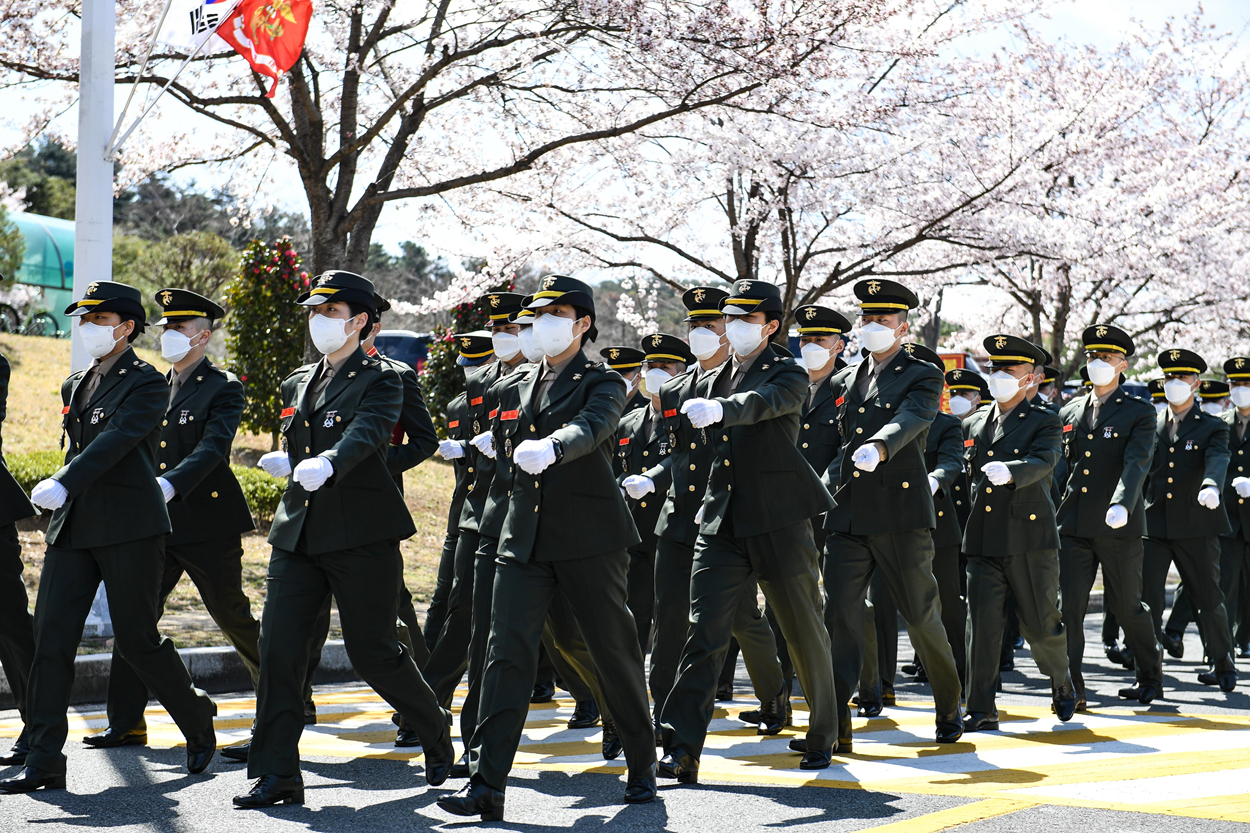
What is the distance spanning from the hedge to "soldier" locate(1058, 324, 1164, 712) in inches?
310

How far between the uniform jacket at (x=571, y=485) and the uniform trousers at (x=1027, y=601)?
2.90 meters

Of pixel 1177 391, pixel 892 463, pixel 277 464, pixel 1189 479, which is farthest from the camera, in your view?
pixel 1177 391

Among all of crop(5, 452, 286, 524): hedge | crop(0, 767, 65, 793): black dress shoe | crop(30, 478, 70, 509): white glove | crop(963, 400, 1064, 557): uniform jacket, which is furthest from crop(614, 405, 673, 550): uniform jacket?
crop(5, 452, 286, 524): hedge

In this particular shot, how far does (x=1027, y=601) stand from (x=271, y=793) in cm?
440

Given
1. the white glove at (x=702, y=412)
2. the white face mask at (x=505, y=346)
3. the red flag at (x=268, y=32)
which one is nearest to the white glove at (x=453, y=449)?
the white face mask at (x=505, y=346)

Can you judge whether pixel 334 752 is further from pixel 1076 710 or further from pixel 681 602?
pixel 1076 710

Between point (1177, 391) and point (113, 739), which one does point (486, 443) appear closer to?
point (113, 739)

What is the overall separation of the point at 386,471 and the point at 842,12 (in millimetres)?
8887

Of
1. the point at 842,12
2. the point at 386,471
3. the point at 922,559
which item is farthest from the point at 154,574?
the point at 842,12

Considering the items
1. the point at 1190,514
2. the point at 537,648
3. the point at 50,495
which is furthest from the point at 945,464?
the point at 50,495

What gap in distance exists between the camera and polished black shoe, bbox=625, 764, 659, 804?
5.35 metres

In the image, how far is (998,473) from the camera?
7320mm

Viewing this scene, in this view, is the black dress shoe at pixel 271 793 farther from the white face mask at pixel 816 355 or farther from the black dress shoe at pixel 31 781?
the white face mask at pixel 816 355

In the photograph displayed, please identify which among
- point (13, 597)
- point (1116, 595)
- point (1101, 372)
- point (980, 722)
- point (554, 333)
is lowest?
point (980, 722)
